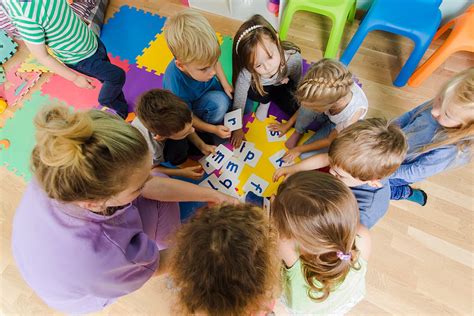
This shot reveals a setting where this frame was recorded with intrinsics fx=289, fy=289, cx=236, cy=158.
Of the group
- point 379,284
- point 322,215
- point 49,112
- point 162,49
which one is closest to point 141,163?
point 49,112

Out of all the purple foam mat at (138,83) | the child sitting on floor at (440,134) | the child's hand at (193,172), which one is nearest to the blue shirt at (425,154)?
the child sitting on floor at (440,134)

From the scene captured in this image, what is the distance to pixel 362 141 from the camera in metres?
1.21

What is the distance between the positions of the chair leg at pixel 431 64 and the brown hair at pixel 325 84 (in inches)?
34.7

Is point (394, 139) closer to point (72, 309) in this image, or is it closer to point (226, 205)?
point (226, 205)

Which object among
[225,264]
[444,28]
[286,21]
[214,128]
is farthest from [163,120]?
[444,28]

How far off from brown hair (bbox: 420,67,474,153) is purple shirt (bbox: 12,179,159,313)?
141 centimetres

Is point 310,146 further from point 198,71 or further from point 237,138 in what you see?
point 198,71

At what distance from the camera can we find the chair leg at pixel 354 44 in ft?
6.12

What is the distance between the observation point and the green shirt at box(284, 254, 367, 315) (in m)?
1.11

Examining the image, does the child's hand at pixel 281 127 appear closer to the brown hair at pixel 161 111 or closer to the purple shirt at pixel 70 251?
the brown hair at pixel 161 111

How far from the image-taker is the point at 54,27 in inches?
57.1

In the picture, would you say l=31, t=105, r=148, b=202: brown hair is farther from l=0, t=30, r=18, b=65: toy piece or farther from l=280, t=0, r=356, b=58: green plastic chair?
l=0, t=30, r=18, b=65: toy piece

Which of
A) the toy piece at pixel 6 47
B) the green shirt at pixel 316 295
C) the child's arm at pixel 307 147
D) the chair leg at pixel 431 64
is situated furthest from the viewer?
the toy piece at pixel 6 47

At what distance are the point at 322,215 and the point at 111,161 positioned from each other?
685mm
